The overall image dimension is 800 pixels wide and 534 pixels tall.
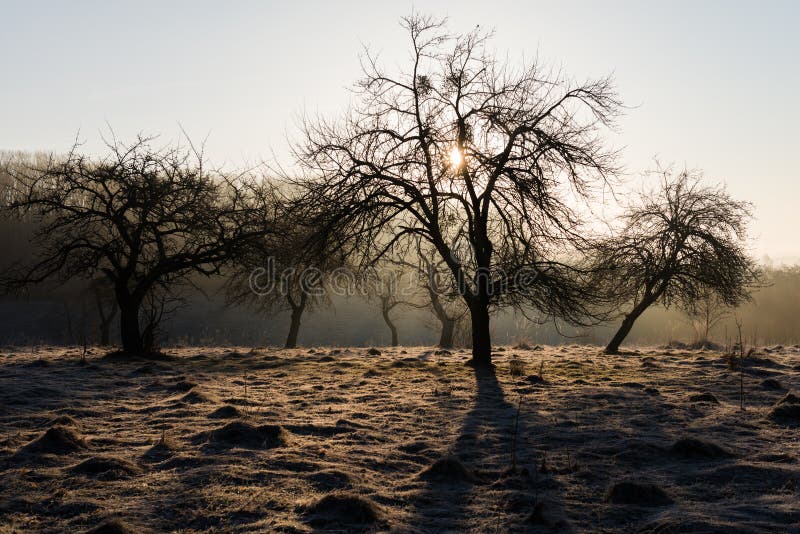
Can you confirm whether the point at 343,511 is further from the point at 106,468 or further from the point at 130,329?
the point at 130,329

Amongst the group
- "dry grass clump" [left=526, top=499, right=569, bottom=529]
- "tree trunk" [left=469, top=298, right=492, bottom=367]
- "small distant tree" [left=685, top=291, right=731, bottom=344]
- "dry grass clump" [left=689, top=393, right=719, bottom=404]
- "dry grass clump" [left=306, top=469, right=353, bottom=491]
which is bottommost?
"dry grass clump" [left=526, top=499, right=569, bottom=529]

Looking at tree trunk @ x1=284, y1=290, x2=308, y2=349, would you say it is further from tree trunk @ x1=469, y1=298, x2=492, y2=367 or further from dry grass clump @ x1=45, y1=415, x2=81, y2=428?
dry grass clump @ x1=45, y1=415, x2=81, y2=428

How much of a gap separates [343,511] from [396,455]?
2.00m

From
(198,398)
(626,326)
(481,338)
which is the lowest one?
(198,398)

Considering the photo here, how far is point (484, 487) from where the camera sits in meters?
6.09

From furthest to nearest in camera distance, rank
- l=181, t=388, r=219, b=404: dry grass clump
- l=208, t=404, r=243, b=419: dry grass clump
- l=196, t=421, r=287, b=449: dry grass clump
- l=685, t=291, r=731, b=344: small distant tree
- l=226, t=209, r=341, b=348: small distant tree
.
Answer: l=685, t=291, r=731, b=344: small distant tree → l=226, t=209, r=341, b=348: small distant tree → l=181, t=388, r=219, b=404: dry grass clump → l=208, t=404, r=243, b=419: dry grass clump → l=196, t=421, r=287, b=449: dry grass clump

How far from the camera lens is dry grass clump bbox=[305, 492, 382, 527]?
5.12m

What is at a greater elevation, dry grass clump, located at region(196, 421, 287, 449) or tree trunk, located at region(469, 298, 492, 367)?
tree trunk, located at region(469, 298, 492, 367)

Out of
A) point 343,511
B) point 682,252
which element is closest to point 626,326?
point 682,252

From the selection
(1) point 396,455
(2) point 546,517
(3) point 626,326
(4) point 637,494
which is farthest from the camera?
(3) point 626,326

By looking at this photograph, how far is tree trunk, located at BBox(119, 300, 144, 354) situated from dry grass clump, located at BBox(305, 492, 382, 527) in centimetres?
1343

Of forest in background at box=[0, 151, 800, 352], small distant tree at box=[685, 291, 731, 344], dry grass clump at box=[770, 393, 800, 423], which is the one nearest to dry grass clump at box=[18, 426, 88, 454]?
dry grass clump at box=[770, 393, 800, 423]

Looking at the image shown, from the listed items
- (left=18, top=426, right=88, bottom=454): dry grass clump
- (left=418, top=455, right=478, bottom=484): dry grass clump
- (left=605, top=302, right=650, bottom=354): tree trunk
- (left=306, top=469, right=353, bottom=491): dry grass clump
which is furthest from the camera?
(left=605, top=302, right=650, bottom=354): tree trunk

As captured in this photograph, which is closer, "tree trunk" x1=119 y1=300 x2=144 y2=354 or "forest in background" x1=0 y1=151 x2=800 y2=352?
"tree trunk" x1=119 y1=300 x2=144 y2=354
